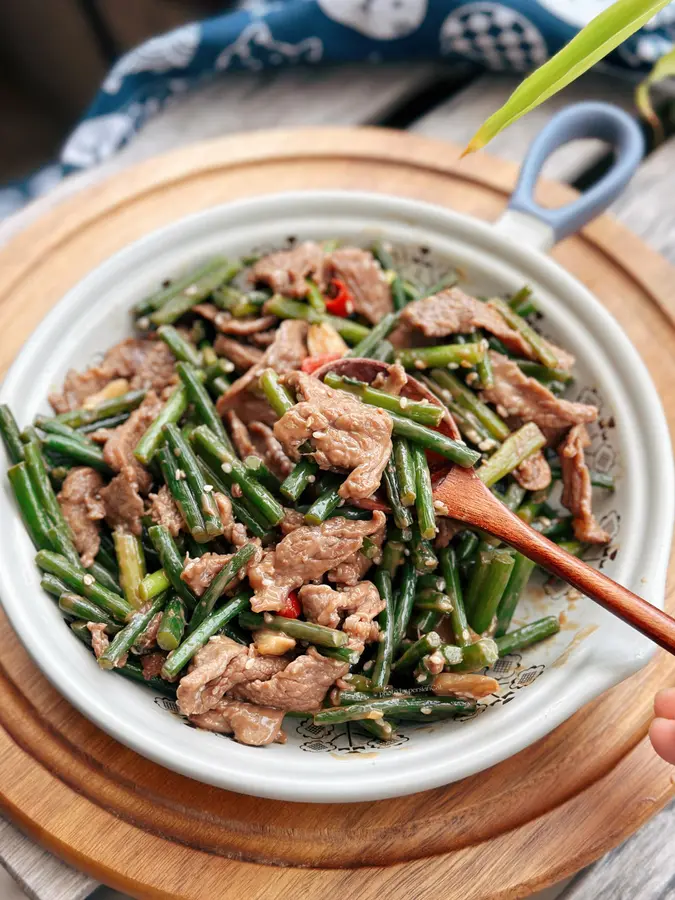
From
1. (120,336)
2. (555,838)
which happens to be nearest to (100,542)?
(120,336)

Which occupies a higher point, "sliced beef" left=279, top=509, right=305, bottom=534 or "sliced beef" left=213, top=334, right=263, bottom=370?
"sliced beef" left=213, top=334, right=263, bottom=370

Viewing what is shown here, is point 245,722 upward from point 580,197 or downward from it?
downward

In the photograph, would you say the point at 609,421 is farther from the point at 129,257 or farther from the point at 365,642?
the point at 129,257

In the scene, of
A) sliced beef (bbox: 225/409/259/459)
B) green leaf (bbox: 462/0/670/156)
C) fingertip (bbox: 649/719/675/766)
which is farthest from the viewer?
sliced beef (bbox: 225/409/259/459)

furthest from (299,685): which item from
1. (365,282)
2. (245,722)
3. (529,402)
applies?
(365,282)

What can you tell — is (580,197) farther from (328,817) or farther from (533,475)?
(328,817)

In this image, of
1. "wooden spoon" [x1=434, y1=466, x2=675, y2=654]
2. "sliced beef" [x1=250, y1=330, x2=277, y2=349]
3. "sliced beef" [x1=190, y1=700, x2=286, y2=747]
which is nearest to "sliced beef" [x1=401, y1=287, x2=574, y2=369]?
"sliced beef" [x1=250, y1=330, x2=277, y2=349]

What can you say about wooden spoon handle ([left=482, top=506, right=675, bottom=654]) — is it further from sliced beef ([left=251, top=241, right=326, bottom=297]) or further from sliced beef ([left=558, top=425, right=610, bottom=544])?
sliced beef ([left=251, top=241, right=326, bottom=297])
